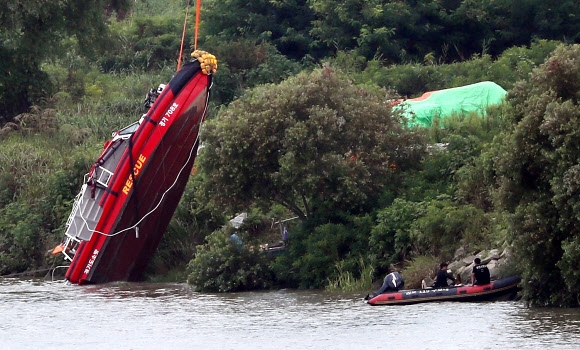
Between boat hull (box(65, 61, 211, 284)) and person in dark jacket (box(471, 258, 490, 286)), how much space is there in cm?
754

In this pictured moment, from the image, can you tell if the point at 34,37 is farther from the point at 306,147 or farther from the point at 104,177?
the point at 306,147

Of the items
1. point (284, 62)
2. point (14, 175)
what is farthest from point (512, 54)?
point (14, 175)

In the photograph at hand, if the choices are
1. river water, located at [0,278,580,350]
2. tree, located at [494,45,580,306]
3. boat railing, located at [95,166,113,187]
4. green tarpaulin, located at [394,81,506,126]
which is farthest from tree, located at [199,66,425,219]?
tree, located at [494,45,580,306]

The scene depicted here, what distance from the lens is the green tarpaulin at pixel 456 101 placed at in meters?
26.9

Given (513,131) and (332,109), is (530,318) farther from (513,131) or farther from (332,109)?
(332,109)

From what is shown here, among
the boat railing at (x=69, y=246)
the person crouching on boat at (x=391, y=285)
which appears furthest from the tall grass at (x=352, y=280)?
the boat railing at (x=69, y=246)

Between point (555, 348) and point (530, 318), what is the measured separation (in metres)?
2.57

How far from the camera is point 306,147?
21.8 metres

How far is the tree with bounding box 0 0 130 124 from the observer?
105ft

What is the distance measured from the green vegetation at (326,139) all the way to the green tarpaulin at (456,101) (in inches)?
44.4

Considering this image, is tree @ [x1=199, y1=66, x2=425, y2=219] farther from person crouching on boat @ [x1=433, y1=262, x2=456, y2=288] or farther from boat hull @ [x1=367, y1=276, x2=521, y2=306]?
boat hull @ [x1=367, y1=276, x2=521, y2=306]

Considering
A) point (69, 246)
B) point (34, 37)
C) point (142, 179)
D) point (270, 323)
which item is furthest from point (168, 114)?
point (34, 37)

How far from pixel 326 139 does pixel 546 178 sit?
536 centimetres

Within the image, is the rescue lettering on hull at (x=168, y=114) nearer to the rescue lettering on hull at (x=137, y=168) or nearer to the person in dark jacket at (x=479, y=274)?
the rescue lettering on hull at (x=137, y=168)
